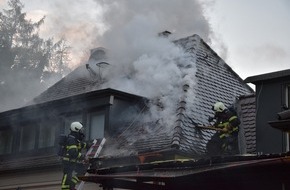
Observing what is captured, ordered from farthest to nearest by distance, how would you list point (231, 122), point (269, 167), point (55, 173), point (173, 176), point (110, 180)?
point (55, 173) → point (231, 122) → point (110, 180) → point (173, 176) → point (269, 167)

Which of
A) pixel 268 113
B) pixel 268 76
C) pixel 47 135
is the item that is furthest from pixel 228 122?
pixel 47 135

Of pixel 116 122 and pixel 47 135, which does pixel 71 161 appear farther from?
pixel 47 135

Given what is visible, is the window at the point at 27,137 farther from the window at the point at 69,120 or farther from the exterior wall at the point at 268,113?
the exterior wall at the point at 268,113

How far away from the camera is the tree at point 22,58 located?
29.4 metres

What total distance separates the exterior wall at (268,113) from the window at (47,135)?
282 inches

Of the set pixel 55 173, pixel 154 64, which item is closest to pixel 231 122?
pixel 154 64

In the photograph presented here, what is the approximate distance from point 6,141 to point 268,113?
1009 centimetres

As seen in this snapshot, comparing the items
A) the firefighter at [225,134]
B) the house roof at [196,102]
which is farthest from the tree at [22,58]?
the firefighter at [225,134]

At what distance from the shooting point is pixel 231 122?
38.5 feet

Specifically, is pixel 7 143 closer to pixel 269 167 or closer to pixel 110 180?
pixel 110 180

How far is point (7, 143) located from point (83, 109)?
4.06 m

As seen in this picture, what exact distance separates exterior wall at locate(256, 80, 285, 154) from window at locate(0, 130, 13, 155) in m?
9.39

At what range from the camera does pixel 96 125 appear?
15.3m

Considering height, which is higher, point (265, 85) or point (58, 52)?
point (58, 52)
